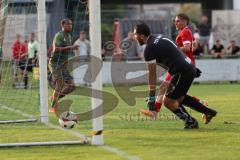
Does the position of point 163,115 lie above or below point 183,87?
below

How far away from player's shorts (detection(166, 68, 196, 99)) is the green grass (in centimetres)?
63

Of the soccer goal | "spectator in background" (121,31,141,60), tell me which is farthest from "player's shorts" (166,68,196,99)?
"spectator in background" (121,31,141,60)

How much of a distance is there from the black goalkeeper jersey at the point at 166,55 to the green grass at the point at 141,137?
1.10m

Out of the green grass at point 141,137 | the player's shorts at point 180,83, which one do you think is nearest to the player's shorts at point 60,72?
the green grass at point 141,137

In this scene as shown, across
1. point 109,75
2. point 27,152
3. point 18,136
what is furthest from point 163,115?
point 109,75

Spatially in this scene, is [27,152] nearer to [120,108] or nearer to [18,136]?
[18,136]

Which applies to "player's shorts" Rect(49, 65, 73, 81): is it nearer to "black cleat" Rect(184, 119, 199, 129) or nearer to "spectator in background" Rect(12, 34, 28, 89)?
"spectator in background" Rect(12, 34, 28, 89)

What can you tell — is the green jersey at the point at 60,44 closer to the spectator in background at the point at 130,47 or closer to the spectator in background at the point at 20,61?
the spectator in background at the point at 20,61

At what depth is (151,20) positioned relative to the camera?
33.4 m

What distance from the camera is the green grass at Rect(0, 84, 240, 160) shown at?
10203 millimetres

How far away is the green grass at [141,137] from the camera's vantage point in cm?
1020

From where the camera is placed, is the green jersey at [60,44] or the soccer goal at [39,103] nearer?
the soccer goal at [39,103]

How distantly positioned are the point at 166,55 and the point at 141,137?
1.44m

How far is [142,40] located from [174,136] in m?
1.61
